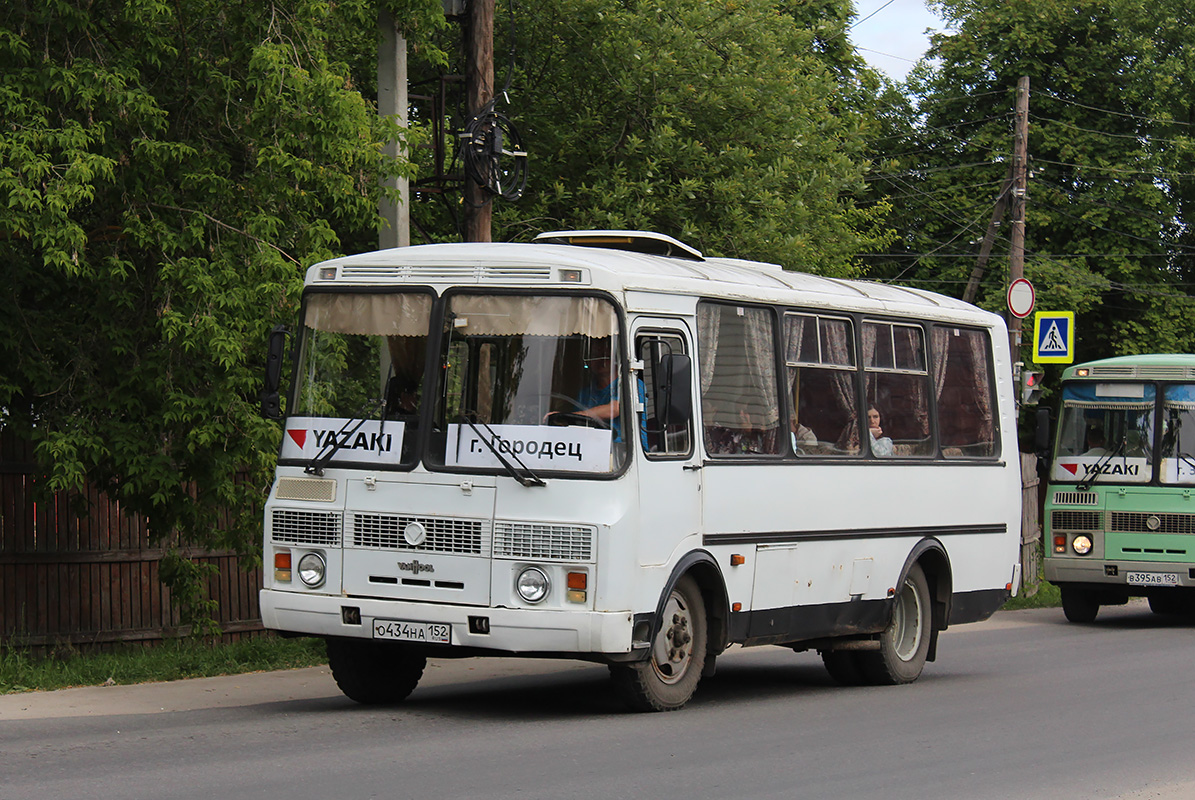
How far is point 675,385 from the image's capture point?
34.4 ft

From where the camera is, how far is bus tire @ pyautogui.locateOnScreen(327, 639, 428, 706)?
439 inches

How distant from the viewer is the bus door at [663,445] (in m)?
10.5

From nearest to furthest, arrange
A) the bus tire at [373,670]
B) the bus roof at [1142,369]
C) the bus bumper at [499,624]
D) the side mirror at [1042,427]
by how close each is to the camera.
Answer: the bus bumper at [499,624], the bus tire at [373,670], the side mirror at [1042,427], the bus roof at [1142,369]

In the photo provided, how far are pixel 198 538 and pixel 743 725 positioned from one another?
556 centimetres

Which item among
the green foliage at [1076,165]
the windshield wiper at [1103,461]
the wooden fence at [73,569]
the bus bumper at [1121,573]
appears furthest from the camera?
the green foliage at [1076,165]

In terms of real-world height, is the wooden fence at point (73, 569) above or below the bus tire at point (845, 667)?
above

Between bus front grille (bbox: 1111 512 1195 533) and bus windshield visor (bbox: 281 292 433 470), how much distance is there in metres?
11.3

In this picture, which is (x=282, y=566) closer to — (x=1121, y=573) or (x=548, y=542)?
(x=548, y=542)

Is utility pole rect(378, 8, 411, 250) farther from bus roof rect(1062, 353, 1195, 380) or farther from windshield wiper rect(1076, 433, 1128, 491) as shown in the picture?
windshield wiper rect(1076, 433, 1128, 491)

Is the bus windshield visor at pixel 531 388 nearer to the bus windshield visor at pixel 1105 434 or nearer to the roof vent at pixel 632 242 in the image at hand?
the roof vent at pixel 632 242

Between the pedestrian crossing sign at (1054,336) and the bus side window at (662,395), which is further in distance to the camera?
the pedestrian crossing sign at (1054,336)

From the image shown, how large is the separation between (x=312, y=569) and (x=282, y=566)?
0.79ft

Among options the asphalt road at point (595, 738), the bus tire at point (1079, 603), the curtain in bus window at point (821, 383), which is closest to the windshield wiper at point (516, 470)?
the asphalt road at point (595, 738)

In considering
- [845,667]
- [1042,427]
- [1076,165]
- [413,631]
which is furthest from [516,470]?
[1076,165]
